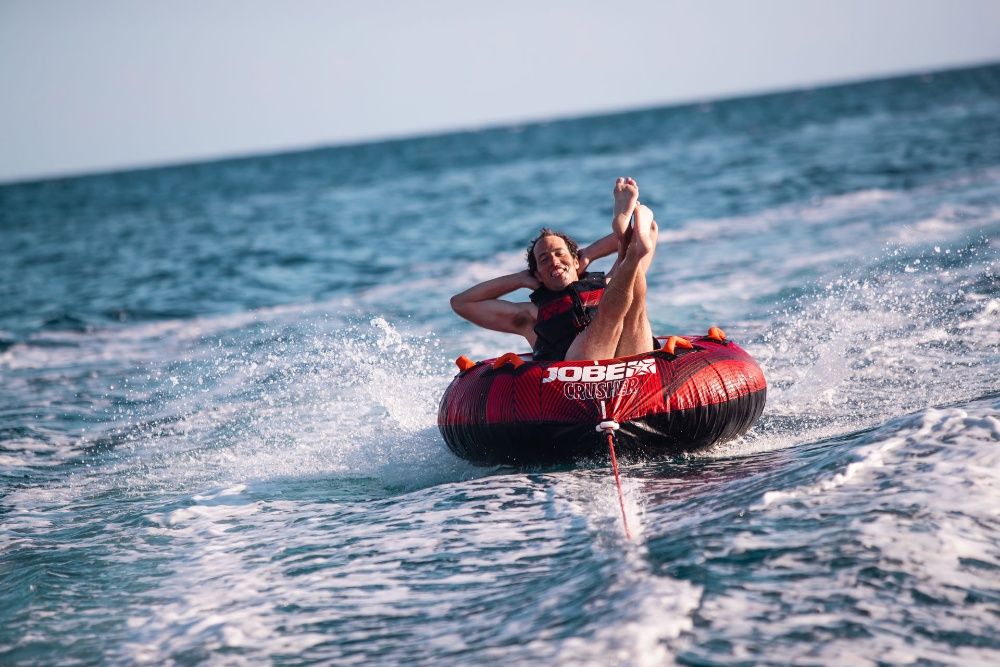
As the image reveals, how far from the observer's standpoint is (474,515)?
545 cm

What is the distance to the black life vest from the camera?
6320mm

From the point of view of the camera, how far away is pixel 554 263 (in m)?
6.34

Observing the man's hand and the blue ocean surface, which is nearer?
the blue ocean surface

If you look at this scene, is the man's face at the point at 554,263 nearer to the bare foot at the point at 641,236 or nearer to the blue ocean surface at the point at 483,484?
the bare foot at the point at 641,236

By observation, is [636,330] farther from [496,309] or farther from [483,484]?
[483,484]

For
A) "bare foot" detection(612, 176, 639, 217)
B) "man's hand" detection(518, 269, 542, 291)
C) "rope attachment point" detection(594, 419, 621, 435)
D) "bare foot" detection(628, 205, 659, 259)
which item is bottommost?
"rope attachment point" detection(594, 419, 621, 435)

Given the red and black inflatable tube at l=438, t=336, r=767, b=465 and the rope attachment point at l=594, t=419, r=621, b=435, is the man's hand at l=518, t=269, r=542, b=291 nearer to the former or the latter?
the red and black inflatable tube at l=438, t=336, r=767, b=465

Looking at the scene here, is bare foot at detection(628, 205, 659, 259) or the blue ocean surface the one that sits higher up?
bare foot at detection(628, 205, 659, 259)

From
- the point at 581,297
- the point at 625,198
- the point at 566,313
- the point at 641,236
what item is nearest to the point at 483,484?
the point at 566,313

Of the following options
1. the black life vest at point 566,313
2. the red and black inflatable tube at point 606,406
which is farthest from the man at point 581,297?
the red and black inflatable tube at point 606,406

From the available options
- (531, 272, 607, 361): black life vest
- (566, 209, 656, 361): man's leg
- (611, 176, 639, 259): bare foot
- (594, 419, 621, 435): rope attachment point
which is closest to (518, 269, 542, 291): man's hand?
(531, 272, 607, 361): black life vest

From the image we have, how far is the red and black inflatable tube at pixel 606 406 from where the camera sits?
5754 millimetres

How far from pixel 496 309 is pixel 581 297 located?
1.98 ft

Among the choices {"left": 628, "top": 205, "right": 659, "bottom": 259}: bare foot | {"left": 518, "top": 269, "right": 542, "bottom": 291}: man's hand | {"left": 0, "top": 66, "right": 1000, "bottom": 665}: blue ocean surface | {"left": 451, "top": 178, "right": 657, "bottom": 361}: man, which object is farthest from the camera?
{"left": 518, "top": 269, "right": 542, "bottom": 291}: man's hand
